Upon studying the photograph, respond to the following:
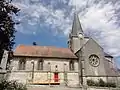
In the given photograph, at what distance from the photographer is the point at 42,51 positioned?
34125 mm

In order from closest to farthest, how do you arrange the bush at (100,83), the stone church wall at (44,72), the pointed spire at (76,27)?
the stone church wall at (44,72) → the bush at (100,83) → the pointed spire at (76,27)

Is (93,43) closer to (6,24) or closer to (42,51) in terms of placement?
(42,51)

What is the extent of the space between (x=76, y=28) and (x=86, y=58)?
41.2 feet

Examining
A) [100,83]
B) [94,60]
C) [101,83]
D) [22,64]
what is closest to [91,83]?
[100,83]

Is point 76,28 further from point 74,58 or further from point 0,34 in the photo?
point 0,34

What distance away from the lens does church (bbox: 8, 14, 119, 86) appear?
30031mm

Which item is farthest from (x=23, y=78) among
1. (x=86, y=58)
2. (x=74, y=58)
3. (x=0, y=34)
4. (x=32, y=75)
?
(x=0, y=34)

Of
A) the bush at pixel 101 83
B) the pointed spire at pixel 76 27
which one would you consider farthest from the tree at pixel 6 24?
the pointed spire at pixel 76 27

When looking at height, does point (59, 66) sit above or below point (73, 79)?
above

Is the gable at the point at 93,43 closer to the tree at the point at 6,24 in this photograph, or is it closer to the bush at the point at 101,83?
the bush at the point at 101,83

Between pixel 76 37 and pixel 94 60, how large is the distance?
9.25m

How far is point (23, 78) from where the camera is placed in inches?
1159

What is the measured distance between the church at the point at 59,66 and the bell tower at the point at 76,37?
338 cm

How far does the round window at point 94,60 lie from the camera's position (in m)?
33.6
